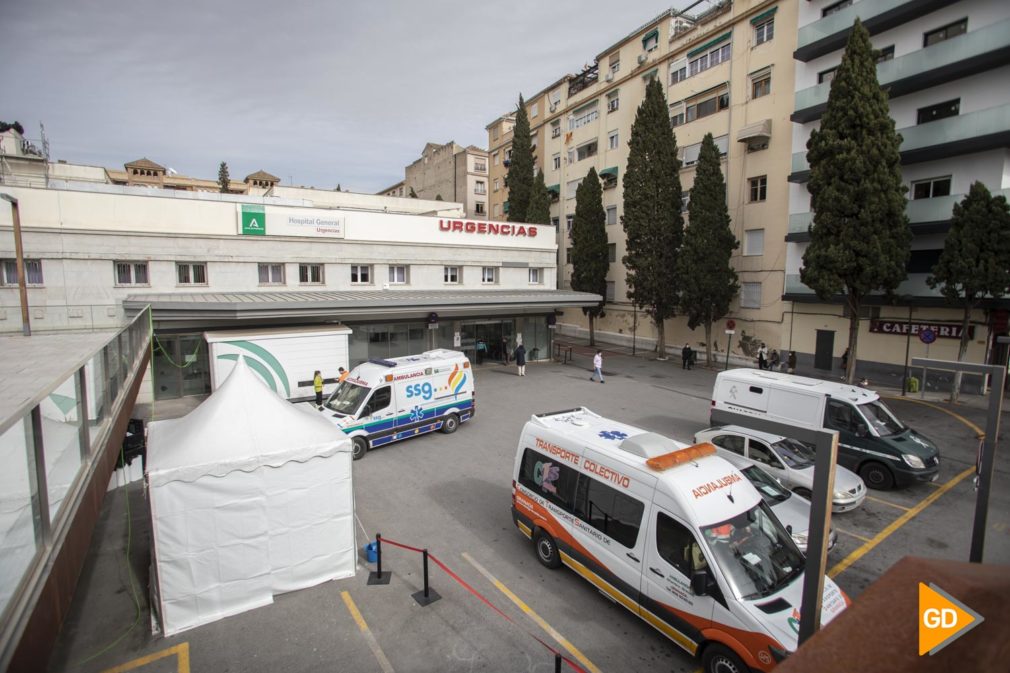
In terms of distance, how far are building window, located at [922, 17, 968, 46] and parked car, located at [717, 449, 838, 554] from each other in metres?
22.1

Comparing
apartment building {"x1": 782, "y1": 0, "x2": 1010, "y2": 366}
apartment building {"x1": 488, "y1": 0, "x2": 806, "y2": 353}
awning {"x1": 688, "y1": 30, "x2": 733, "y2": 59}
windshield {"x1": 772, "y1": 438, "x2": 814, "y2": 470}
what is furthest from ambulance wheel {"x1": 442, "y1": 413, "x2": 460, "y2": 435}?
Result: awning {"x1": 688, "y1": 30, "x2": 733, "y2": 59}

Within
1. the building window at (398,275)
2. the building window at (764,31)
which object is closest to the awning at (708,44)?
the building window at (764,31)

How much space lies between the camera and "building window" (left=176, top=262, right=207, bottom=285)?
2108cm

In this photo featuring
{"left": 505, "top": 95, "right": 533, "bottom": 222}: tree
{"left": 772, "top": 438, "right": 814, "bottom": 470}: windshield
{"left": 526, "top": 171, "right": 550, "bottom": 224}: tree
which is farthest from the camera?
{"left": 505, "top": 95, "right": 533, "bottom": 222}: tree

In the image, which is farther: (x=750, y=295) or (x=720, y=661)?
(x=750, y=295)

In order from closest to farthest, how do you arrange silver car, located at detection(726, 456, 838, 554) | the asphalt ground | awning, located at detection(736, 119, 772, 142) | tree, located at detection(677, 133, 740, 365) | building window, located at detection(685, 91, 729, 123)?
1. the asphalt ground
2. silver car, located at detection(726, 456, 838, 554)
3. awning, located at detection(736, 119, 772, 142)
4. tree, located at detection(677, 133, 740, 365)
5. building window, located at detection(685, 91, 729, 123)

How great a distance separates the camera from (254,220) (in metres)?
22.0

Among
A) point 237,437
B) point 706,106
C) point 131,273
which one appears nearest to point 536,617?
point 237,437

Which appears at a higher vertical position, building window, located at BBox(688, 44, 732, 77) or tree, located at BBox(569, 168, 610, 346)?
building window, located at BBox(688, 44, 732, 77)

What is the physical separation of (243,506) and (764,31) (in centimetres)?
3231

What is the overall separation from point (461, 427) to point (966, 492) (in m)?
13.0

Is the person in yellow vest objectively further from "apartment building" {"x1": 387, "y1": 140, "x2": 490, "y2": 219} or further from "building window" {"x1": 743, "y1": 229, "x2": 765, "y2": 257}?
"apartment building" {"x1": 387, "y1": 140, "x2": 490, "y2": 219}

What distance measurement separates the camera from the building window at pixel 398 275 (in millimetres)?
26219

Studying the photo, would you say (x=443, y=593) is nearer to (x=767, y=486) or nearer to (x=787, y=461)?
(x=767, y=486)
